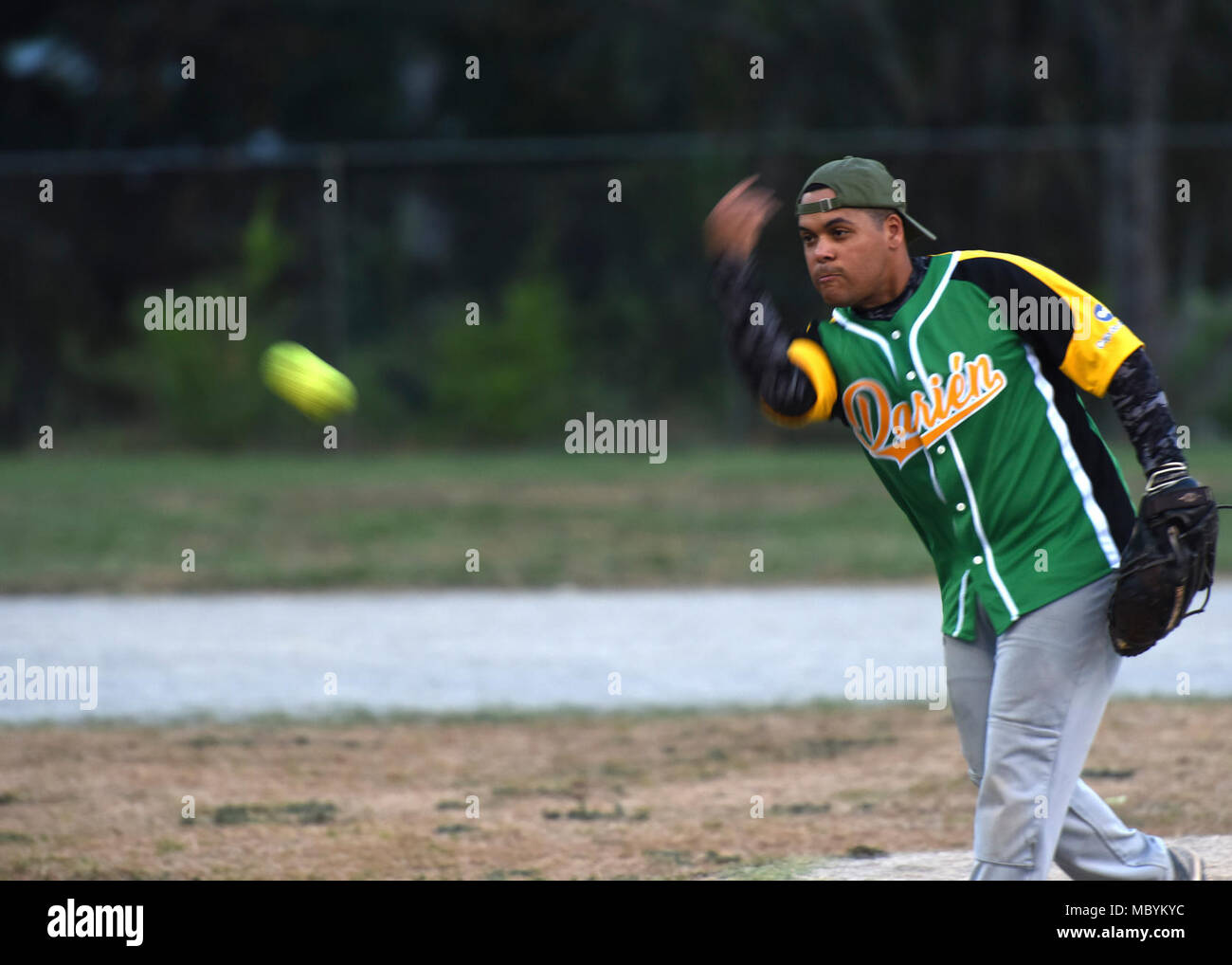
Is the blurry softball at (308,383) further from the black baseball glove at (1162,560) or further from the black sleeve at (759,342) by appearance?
the black baseball glove at (1162,560)

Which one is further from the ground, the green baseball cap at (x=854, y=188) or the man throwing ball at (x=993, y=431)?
the green baseball cap at (x=854, y=188)

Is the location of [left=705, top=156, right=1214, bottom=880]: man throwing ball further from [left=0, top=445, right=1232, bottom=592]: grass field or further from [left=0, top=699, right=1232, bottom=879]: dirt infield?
[left=0, top=445, right=1232, bottom=592]: grass field

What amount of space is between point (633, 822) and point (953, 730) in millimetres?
1945

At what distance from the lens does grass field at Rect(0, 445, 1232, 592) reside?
11680 mm

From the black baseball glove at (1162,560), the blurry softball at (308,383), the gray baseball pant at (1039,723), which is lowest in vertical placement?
the gray baseball pant at (1039,723)

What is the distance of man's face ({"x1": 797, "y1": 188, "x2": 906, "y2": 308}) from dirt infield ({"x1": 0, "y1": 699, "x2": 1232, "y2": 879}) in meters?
1.94

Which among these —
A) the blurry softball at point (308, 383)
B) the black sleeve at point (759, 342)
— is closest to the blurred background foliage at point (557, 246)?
the blurry softball at point (308, 383)

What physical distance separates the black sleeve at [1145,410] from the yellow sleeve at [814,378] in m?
0.63

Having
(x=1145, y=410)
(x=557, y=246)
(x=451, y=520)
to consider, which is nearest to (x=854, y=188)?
(x=1145, y=410)

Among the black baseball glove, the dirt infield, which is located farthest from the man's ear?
the dirt infield

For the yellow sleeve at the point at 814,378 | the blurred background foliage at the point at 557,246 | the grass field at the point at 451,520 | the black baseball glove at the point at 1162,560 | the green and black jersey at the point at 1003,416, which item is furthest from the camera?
the blurred background foliage at the point at 557,246

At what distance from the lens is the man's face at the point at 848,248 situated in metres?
3.96
